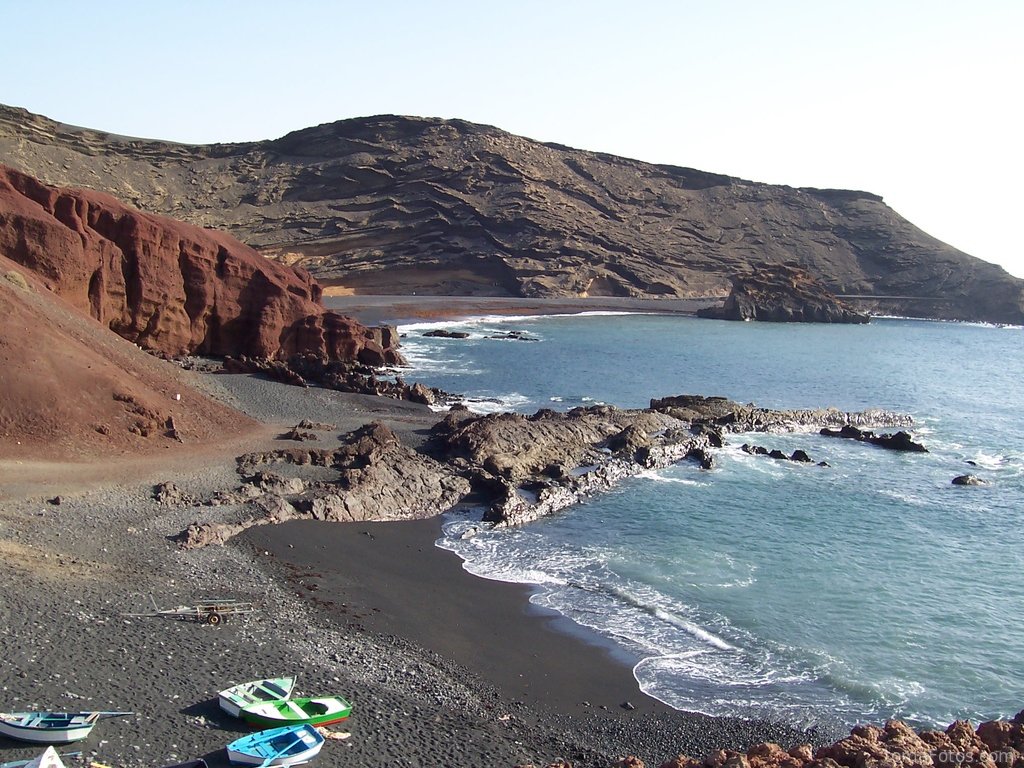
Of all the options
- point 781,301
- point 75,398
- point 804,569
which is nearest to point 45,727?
point 75,398

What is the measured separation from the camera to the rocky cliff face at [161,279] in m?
28.9

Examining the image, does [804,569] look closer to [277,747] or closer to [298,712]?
[298,712]

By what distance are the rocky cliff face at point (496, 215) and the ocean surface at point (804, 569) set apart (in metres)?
56.7

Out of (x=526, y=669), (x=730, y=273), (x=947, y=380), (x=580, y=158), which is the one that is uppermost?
(x=580, y=158)

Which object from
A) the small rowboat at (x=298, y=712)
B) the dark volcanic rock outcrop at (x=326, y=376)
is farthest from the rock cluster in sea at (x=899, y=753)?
the dark volcanic rock outcrop at (x=326, y=376)

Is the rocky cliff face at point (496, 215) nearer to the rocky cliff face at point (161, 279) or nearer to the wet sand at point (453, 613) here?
the rocky cliff face at point (161, 279)

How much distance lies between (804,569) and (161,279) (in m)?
27.2

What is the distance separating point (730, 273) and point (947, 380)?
64.8 meters

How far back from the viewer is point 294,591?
1566 centimetres

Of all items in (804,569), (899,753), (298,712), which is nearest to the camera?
(899,753)

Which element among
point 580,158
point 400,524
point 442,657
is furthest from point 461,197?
point 442,657

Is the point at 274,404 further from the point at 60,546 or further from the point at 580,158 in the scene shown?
the point at 580,158

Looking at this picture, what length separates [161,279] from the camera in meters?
33.1

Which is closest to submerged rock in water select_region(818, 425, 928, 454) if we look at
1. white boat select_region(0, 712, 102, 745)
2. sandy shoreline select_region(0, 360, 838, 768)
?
sandy shoreline select_region(0, 360, 838, 768)
